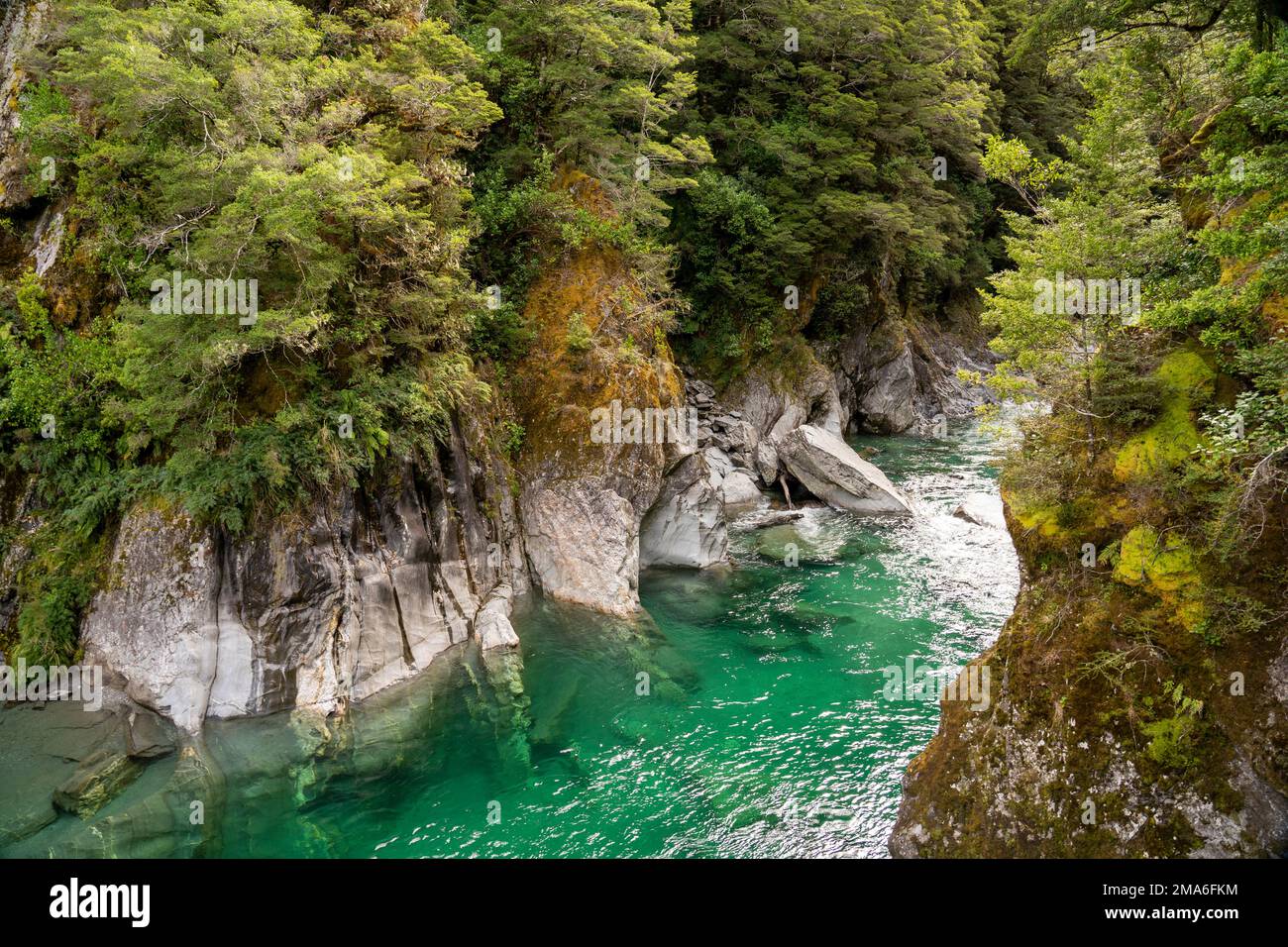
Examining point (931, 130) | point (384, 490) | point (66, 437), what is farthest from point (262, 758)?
point (931, 130)

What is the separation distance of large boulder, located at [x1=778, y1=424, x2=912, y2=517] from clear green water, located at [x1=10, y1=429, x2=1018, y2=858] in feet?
14.6

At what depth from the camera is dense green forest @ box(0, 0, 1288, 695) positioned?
7902 millimetres

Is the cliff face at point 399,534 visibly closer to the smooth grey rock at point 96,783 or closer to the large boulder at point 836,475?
the smooth grey rock at point 96,783

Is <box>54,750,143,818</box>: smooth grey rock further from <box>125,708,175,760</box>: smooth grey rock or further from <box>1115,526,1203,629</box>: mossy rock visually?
<box>1115,526,1203,629</box>: mossy rock

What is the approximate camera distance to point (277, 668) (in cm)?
1135

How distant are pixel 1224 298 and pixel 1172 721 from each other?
14.8ft

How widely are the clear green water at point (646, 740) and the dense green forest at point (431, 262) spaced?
4269 millimetres

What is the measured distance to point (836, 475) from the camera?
22.8m

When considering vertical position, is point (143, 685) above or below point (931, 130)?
below

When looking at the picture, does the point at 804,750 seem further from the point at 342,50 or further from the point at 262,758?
the point at 342,50

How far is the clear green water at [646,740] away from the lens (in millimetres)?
9688

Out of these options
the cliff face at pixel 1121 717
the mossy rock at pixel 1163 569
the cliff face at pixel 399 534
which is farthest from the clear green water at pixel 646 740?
the mossy rock at pixel 1163 569

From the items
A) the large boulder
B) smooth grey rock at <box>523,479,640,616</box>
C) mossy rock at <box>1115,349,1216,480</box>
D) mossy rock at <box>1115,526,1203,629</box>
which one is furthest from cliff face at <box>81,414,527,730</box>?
the large boulder

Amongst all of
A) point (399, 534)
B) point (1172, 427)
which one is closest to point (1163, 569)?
point (1172, 427)
